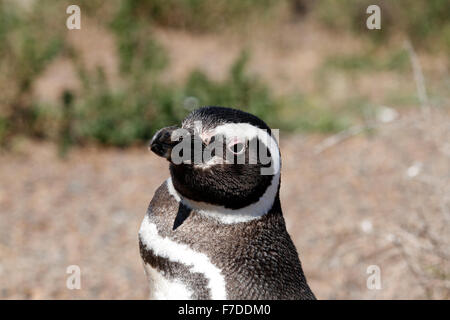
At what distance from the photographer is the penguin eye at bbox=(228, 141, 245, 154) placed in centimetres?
154

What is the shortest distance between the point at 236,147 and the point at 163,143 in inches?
7.6

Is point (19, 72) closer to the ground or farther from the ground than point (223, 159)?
closer to the ground

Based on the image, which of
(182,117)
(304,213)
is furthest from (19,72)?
(304,213)

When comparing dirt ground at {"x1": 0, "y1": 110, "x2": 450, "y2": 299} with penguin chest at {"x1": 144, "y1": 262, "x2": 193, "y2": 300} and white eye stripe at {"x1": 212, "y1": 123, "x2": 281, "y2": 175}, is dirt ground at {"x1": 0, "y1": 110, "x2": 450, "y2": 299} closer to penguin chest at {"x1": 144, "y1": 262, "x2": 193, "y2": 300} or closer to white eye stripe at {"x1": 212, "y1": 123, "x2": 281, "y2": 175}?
white eye stripe at {"x1": 212, "y1": 123, "x2": 281, "y2": 175}


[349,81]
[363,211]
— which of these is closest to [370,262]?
[363,211]

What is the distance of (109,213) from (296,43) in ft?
21.8

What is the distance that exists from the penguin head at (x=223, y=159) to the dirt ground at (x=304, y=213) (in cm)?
125

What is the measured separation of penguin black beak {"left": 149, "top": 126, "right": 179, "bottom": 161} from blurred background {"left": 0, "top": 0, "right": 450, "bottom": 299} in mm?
1102

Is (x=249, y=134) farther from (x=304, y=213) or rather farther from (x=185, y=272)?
(x=304, y=213)

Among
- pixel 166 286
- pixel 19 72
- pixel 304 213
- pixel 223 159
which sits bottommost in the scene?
pixel 304 213

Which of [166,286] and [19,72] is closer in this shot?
[166,286]

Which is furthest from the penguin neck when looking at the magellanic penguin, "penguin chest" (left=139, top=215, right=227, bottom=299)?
"penguin chest" (left=139, top=215, right=227, bottom=299)

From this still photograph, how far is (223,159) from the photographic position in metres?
1.54

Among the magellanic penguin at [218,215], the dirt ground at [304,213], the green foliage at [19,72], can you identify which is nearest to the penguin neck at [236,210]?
the magellanic penguin at [218,215]
